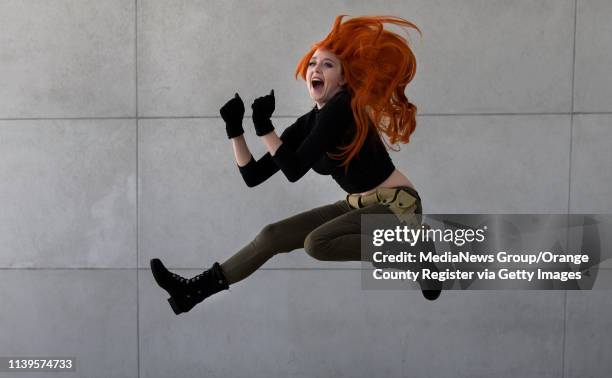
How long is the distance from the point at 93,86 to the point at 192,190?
79 centimetres

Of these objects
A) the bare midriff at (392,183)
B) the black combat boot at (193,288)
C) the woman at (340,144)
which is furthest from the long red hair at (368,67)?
the black combat boot at (193,288)

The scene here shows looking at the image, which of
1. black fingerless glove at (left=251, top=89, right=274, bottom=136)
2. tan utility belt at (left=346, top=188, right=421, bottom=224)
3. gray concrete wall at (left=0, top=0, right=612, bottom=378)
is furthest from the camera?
gray concrete wall at (left=0, top=0, right=612, bottom=378)

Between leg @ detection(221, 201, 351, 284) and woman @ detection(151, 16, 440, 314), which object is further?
leg @ detection(221, 201, 351, 284)

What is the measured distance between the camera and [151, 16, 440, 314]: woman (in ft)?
8.46

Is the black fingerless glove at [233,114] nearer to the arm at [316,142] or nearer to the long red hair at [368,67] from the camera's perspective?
the arm at [316,142]

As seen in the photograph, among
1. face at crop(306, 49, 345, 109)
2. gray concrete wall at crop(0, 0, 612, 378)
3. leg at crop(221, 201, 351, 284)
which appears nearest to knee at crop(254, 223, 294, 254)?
leg at crop(221, 201, 351, 284)

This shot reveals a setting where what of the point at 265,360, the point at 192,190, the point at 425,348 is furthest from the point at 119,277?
the point at 425,348

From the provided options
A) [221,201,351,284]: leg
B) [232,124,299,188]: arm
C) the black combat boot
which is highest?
[232,124,299,188]: arm

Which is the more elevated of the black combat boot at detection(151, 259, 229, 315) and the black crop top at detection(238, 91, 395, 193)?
the black crop top at detection(238, 91, 395, 193)

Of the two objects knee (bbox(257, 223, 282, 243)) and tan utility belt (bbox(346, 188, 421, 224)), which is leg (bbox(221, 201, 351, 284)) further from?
tan utility belt (bbox(346, 188, 421, 224))

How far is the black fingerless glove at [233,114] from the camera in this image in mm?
2566

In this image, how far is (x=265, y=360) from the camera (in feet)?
13.4

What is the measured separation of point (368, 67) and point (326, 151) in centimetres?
35

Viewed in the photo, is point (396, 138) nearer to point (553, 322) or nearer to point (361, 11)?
point (361, 11)
